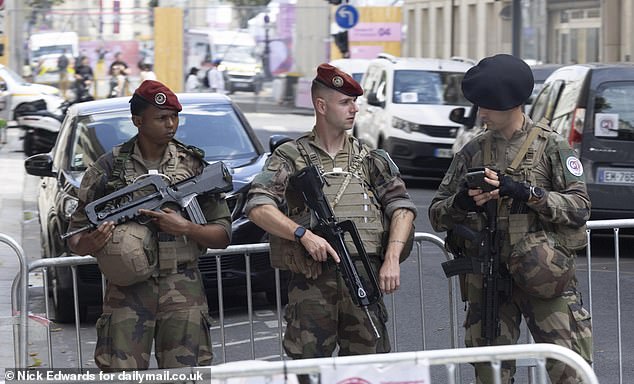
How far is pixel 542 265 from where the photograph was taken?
477 centimetres

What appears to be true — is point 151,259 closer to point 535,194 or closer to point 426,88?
point 535,194

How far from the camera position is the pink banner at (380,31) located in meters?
38.8

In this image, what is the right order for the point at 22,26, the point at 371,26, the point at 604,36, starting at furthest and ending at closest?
the point at 371,26
the point at 22,26
the point at 604,36

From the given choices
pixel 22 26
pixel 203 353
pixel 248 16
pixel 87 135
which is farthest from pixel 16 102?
pixel 203 353

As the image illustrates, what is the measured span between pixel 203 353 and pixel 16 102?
23.6 meters

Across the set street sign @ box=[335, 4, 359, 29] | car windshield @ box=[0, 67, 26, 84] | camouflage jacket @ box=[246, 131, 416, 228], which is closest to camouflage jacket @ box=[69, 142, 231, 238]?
camouflage jacket @ box=[246, 131, 416, 228]

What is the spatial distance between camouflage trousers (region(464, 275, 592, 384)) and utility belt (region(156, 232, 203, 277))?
115cm

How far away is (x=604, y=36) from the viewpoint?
107 ft

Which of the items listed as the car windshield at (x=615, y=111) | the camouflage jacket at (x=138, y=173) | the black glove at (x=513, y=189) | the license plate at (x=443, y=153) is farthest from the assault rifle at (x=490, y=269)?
the license plate at (x=443, y=153)

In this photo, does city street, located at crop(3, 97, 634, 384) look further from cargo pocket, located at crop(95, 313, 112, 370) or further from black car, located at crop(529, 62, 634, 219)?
cargo pocket, located at crop(95, 313, 112, 370)

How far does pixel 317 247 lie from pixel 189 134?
4.78m

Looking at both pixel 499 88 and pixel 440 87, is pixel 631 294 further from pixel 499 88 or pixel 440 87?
pixel 440 87

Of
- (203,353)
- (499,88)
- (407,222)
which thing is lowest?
(203,353)

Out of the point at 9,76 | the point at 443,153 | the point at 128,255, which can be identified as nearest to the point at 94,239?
the point at 128,255
